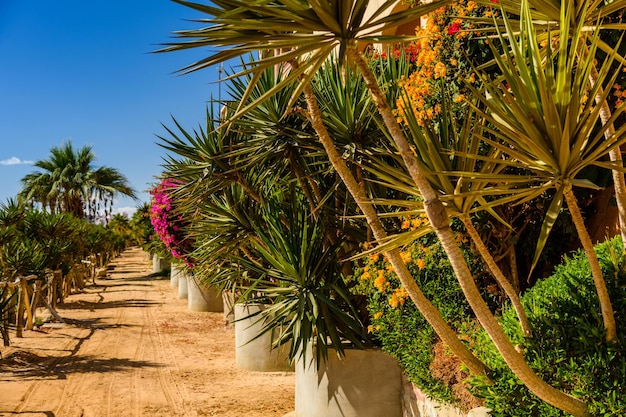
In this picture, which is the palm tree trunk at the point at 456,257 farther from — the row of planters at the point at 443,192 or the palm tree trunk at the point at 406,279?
the palm tree trunk at the point at 406,279

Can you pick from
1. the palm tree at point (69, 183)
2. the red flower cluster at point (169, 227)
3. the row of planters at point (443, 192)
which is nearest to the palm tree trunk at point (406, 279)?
the row of planters at point (443, 192)

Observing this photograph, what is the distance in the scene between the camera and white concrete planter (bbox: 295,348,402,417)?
561 cm

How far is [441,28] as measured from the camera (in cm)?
537

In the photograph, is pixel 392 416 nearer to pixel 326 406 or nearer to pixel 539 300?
pixel 326 406

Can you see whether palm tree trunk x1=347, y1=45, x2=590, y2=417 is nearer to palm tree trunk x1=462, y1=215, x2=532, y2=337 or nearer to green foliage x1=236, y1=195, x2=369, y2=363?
palm tree trunk x1=462, y1=215, x2=532, y2=337

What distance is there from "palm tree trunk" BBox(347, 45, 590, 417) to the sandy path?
14.3ft

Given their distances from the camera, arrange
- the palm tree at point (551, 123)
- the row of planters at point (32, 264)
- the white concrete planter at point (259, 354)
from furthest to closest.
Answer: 1. the row of planters at point (32, 264)
2. the white concrete planter at point (259, 354)
3. the palm tree at point (551, 123)

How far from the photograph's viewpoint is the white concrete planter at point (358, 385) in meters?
5.61

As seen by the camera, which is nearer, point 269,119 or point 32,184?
point 269,119

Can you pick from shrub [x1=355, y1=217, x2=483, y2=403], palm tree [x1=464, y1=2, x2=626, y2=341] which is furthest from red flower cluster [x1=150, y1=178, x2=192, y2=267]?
palm tree [x1=464, y1=2, x2=626, y2=341]

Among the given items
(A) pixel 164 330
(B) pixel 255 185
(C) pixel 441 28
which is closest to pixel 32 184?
(A) pixel 164 330

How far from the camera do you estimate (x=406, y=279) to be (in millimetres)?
3463

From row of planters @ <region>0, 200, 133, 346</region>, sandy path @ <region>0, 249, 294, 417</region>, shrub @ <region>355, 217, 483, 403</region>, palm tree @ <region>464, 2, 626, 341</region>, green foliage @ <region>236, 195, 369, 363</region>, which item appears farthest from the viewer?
row of planters @ <region>0, 200, 133, 346</region>

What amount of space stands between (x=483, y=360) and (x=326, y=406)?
237cm
